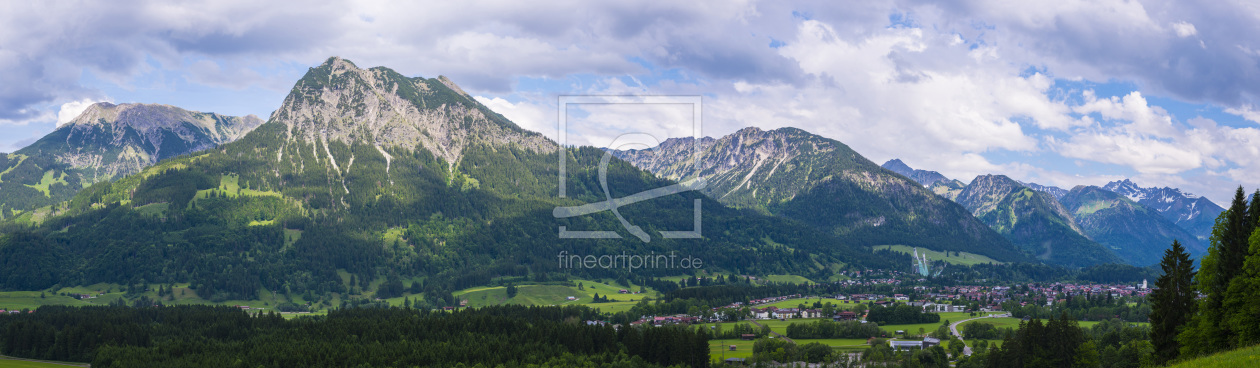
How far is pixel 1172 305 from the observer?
204 feet

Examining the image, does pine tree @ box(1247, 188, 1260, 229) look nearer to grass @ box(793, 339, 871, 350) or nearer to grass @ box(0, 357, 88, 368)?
grass @ box(793, 339, 871, 350)

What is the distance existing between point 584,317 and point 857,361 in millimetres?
58150

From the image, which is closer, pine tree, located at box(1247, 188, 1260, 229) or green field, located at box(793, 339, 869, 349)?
pine tree, located at box(1247, 188, 1260, 229)

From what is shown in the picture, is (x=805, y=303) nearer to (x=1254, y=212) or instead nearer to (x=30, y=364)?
(x=1254, y=212)

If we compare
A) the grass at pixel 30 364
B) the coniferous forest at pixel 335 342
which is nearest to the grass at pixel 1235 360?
the coniferous forest at pixel 335 342

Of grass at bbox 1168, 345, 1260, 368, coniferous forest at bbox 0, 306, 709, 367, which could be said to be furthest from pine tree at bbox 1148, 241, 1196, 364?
coniferous forest at bbox 0, 306, 709, 367

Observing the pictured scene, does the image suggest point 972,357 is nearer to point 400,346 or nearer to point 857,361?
point 857,361

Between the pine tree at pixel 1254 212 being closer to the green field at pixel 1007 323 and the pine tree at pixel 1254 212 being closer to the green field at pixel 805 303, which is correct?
the green field at pixel 1007 323

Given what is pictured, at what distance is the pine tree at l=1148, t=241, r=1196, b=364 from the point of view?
Answer: 6169 centimetres

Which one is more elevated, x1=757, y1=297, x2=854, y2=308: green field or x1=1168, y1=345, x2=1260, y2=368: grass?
x1=1168, y1=345, x2=1260, y2=368: grass

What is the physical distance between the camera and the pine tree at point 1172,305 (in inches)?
2429

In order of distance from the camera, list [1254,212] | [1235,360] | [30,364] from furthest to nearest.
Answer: [30,364] → [1254,212] → [1235,360]

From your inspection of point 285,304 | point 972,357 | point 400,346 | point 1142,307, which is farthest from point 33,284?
point 1142,307

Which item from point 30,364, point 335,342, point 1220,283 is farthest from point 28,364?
point 1220,283
